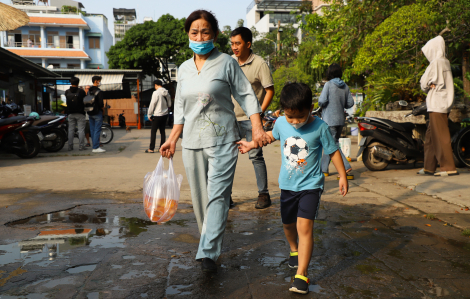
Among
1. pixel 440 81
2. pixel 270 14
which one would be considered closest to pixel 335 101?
pixel 440 81

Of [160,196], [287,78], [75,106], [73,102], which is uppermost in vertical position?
[287,78]

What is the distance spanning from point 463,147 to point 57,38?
4732 centimetres

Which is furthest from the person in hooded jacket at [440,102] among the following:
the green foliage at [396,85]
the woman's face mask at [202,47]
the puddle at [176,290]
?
the puddle at [176,290]

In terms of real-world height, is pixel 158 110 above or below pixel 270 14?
below

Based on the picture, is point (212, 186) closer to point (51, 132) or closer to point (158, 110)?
point (158, 110)

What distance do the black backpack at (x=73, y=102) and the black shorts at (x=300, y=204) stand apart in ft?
31.3

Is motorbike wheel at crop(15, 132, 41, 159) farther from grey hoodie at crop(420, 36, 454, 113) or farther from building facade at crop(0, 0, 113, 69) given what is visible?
building facade at crop(0, 0, 113, 69)

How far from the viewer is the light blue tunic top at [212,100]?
3.16 meters

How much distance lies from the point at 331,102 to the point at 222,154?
163 inches

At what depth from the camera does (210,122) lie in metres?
3.18

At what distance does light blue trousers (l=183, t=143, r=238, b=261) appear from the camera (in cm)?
312

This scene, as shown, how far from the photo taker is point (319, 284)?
2834 millimetres

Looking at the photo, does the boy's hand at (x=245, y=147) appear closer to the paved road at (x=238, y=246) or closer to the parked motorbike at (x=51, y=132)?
the paved road at (x=238, y=246)

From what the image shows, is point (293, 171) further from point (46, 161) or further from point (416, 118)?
point (46, 161)
